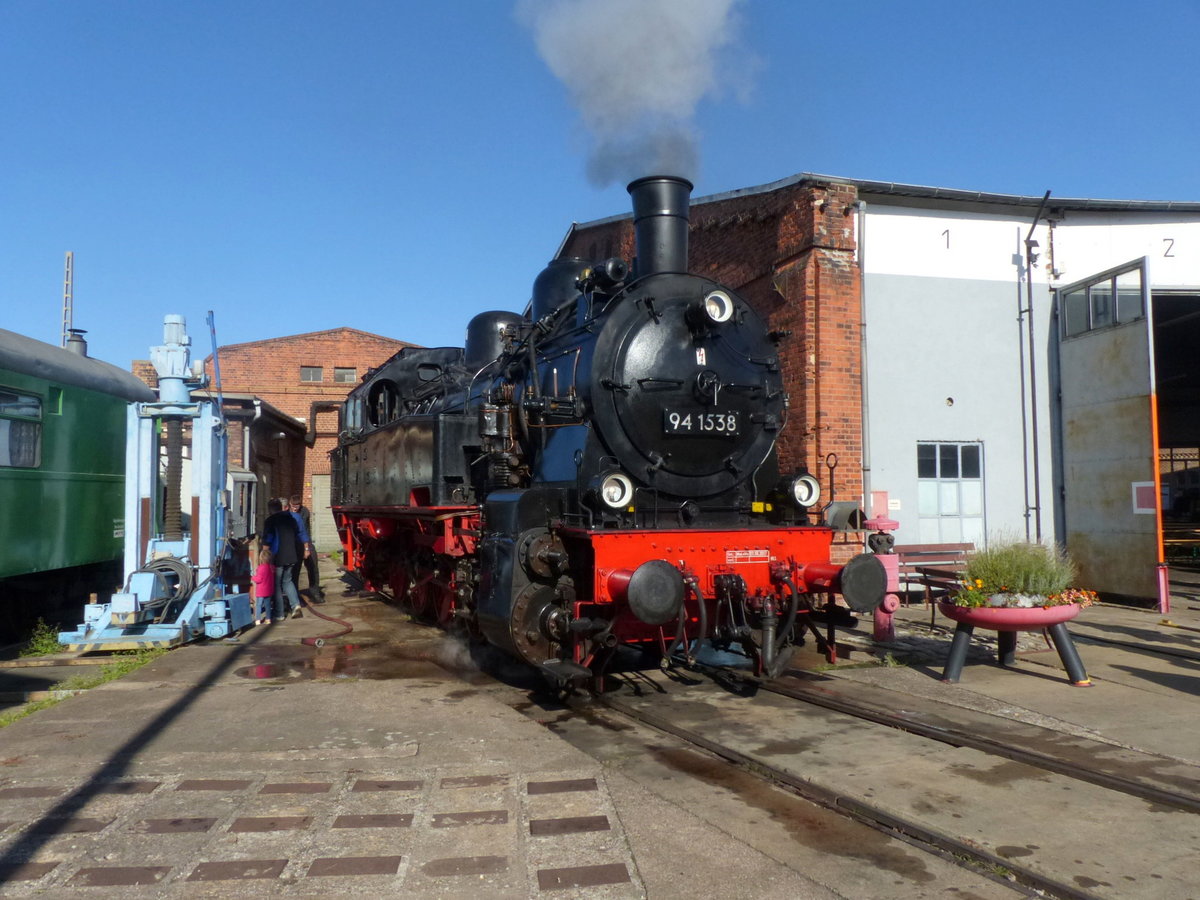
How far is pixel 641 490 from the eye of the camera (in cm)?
594

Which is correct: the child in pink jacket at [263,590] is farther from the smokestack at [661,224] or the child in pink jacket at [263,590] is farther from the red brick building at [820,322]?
the red brick building at [820,322]

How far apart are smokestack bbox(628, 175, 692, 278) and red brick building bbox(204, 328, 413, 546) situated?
16.3 m

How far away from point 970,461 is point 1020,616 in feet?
17.2

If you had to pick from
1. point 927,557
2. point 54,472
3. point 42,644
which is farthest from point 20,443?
point 927,557

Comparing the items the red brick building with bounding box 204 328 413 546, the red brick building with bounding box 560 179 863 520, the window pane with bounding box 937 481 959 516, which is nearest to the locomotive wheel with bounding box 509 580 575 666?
the red brick building with bounding box 560 179 863 520

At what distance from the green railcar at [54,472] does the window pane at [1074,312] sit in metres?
11.9

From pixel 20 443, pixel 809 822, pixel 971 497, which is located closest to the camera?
pixel 809 822

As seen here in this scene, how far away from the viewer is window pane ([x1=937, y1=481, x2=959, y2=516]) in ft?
35.3

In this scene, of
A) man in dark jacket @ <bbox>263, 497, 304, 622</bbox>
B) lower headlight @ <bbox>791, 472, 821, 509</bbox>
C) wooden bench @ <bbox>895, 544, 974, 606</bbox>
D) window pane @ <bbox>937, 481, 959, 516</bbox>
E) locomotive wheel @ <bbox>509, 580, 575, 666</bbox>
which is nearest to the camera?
locomotive wheel @ <bbox>509, 580, 575, 666</bbox>

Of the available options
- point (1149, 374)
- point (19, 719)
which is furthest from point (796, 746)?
point (1149, 374)

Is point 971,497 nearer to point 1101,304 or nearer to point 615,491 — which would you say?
point 1101,304

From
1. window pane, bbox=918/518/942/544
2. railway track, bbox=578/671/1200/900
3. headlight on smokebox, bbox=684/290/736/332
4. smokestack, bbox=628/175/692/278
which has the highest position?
smokestack, bbox=628/175/692/278

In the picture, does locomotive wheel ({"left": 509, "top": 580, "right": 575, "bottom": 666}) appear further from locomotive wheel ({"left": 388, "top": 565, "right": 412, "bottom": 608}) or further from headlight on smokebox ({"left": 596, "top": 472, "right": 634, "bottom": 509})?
locomotive wheel ({"left": 388, "top": 565, "right": 412, "bottom": 608})

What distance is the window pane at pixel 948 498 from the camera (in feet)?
35.3
